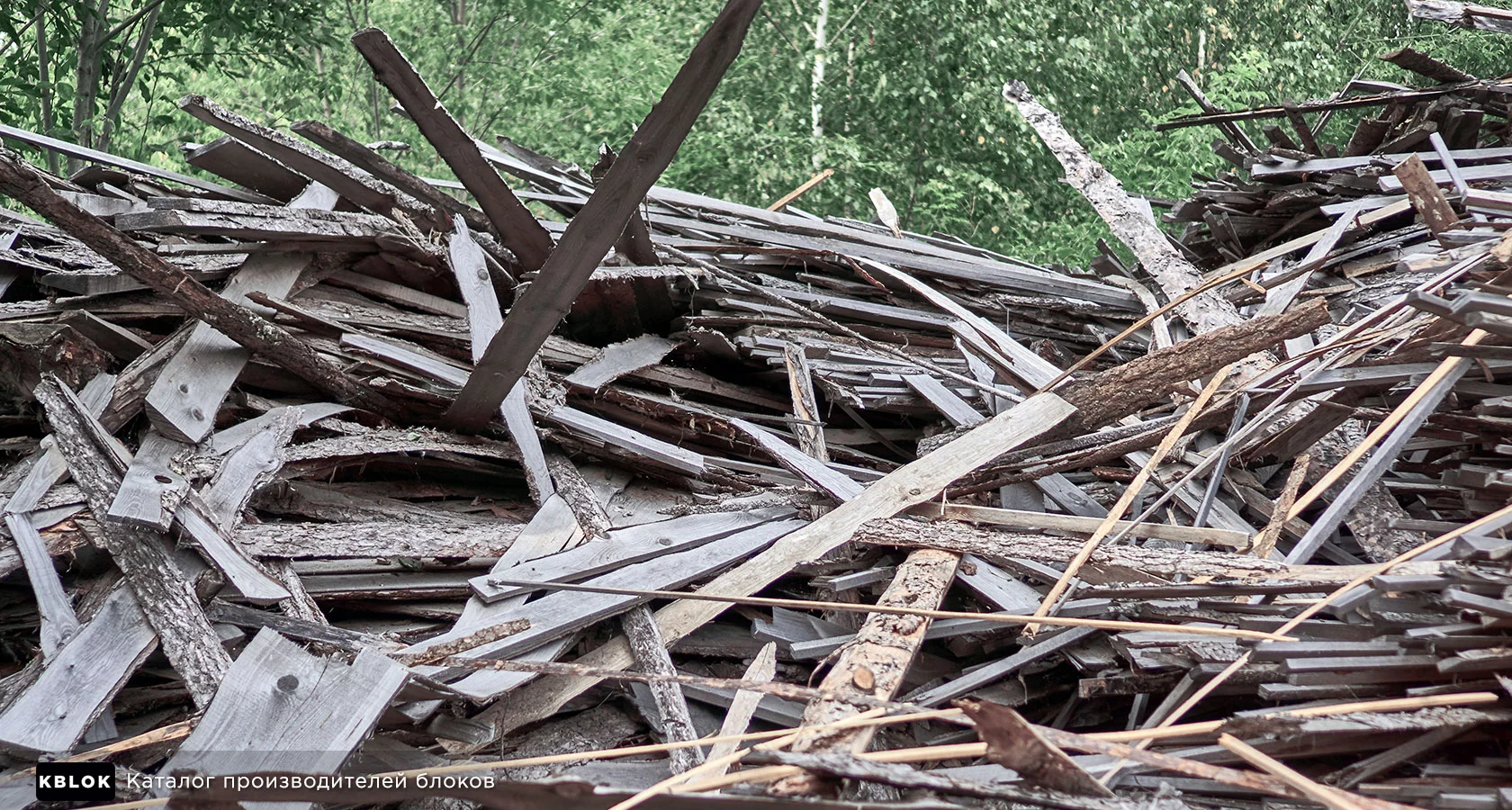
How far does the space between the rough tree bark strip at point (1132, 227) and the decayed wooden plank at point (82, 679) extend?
369 centimetres

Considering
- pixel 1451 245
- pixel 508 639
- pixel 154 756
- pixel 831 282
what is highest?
pixel 1451 245

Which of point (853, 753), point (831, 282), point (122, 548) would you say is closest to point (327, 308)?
point (122, 548)

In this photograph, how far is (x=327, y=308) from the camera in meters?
3.55

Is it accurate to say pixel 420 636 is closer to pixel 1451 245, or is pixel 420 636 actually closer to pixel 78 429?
pixel 78 429

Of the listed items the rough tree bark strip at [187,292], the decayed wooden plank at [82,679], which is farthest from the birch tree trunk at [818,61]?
the decayed wooden plank at [82,679]

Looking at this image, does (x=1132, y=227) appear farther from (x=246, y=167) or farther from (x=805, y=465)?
(x=246, y=167)

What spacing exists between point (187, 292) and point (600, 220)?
137 cm

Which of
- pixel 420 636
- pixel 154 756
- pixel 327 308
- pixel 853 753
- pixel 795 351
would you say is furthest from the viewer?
pixel 795 351

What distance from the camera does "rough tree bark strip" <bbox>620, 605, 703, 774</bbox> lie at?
2.32 meters

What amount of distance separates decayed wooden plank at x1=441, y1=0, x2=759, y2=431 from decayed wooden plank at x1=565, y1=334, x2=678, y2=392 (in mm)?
424

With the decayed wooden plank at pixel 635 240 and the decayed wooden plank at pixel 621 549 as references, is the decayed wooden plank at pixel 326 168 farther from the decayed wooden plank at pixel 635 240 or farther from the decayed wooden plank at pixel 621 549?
the decayed wooden plank at pixel 621 549

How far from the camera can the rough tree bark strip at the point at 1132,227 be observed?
3.89 m

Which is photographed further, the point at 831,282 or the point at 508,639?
the point at 831,282

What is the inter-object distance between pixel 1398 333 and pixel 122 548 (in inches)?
141
